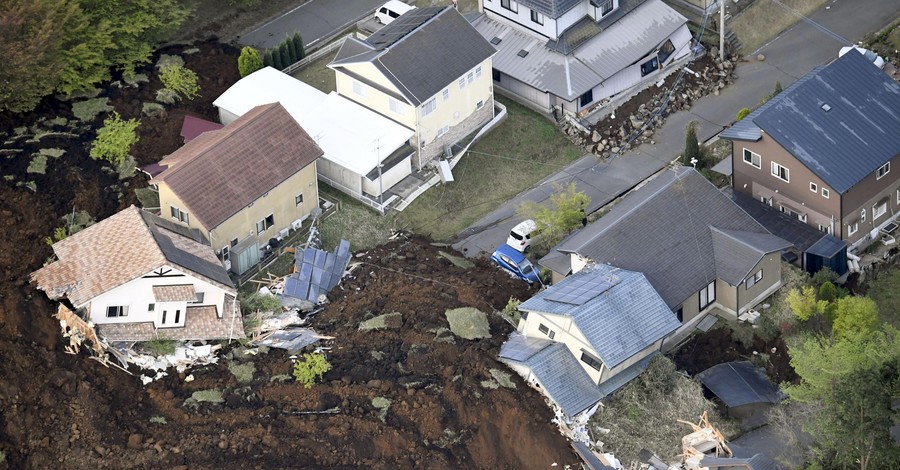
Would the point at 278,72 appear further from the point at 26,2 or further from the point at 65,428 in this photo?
the point at 65,428

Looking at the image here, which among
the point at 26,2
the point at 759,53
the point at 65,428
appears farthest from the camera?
the point at 759,53

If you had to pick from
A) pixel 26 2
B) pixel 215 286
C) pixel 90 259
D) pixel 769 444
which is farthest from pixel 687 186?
pixel 26 2

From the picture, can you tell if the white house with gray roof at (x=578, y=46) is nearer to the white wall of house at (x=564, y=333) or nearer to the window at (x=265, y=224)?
the window at (x=265, y=224)

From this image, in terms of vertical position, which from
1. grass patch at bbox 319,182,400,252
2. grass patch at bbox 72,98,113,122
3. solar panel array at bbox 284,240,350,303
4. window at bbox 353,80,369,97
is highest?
window at bbox 353,80,369,97

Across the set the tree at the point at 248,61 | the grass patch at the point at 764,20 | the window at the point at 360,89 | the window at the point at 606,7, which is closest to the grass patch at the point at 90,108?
the tree at the point at 248,61

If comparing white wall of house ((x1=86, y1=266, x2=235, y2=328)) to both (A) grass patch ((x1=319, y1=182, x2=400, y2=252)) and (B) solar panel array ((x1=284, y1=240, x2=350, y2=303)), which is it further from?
(A) grass patch ((x1=319, y1=182, x2=400, y2=252))

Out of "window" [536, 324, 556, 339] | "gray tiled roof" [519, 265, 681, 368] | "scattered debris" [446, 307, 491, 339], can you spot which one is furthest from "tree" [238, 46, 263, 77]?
"window" [536, 324, 556, 339]
